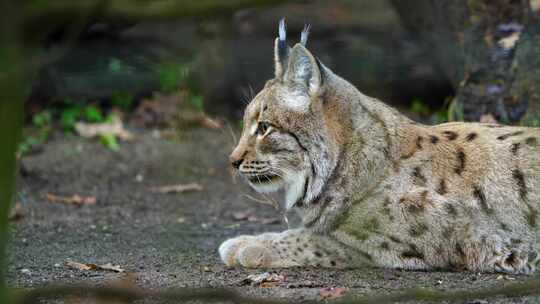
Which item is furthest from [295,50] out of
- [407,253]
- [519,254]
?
[519,254]

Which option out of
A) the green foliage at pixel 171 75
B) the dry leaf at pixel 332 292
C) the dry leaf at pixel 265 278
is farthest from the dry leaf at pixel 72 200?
the dry leaf at pixel 332 292

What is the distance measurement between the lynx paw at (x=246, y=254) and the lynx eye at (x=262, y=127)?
2.16ft

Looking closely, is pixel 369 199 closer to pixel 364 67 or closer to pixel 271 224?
pixel 271 224

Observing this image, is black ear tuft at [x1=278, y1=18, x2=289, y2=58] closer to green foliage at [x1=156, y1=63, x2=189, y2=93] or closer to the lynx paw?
the lynx paw

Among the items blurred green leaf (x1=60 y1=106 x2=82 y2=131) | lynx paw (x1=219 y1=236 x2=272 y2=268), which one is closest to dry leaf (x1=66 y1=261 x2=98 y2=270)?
lynx paw (x1=219 y1=236 x2=272 y2=268)

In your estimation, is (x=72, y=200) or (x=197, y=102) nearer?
(x=72, y=200)

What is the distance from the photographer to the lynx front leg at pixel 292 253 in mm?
5238

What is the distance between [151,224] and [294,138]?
2.33 meters

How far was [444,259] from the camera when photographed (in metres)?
5.14

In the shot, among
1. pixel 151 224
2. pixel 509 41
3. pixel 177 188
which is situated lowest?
pixel 151 224

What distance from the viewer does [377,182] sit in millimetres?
5254

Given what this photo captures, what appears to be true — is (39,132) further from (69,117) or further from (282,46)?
(282,46)

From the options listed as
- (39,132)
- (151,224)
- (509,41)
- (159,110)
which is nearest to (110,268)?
(151,224)

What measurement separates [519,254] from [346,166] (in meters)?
1.08
